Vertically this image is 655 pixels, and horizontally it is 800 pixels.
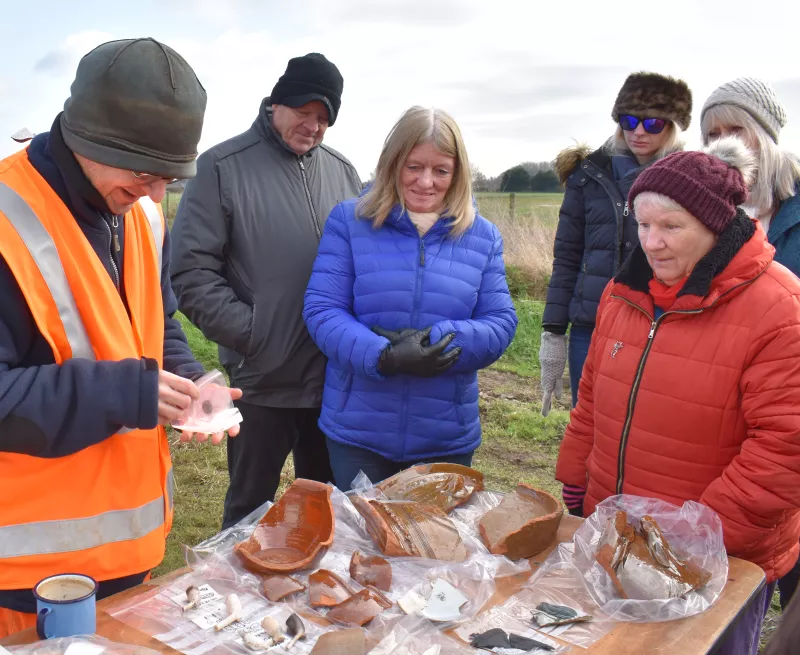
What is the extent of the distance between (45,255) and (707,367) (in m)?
1.53

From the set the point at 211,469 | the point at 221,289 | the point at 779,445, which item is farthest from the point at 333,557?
the point at 211,469

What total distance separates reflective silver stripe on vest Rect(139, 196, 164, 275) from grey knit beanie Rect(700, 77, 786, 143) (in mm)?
2065

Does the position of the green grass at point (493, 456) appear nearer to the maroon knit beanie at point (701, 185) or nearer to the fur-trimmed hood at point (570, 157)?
the fur-trimmed hood at point (570, 157)

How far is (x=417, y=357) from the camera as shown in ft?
7.41

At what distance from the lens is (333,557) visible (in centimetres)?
169

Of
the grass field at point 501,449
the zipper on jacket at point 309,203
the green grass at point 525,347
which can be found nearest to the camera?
the zipper on jacket at point 309,203

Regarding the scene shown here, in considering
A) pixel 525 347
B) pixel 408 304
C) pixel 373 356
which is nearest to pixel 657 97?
pixel 408 304

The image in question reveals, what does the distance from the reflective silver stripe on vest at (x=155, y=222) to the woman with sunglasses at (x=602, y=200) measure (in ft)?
5.83

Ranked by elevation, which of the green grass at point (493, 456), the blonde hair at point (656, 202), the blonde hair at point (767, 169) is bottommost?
the green grass at point (493, 456)

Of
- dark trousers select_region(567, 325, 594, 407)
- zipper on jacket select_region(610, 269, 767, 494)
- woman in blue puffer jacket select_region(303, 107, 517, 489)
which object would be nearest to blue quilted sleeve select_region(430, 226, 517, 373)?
woman in blue puffer jacket select_region(303, 107, 517, 489)

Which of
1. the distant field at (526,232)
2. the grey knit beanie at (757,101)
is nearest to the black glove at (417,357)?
the grey knit beanie at (757,101)

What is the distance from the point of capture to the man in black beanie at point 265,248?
270 centimetres

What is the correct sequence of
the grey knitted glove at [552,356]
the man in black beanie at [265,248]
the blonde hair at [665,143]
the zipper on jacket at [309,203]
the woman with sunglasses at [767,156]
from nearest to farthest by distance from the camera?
the woman with sunglasses at [767,156] → the man in black beanie at [265,248] → the zipper on jacket at [309,203] → the blonde hair at [665,143] → the grey knitted glove at [552,356]

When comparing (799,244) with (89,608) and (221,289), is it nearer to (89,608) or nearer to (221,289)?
(221,289)
